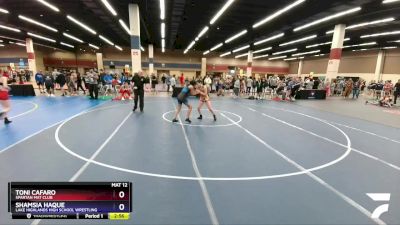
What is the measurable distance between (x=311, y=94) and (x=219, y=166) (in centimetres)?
1918

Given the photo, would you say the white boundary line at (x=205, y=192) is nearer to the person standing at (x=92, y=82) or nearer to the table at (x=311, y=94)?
the person standing at (x=92, y=82)

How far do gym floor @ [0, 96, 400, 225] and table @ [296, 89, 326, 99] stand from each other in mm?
11790

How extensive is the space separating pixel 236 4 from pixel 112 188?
16150 mm

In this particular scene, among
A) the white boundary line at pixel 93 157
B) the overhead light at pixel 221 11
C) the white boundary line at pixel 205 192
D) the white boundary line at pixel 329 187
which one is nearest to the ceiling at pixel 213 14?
the overhead light at pixel 221 11

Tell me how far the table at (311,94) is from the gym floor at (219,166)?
11.8m

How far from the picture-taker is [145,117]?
10.5 metres

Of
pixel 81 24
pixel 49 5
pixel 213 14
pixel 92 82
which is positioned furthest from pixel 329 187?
pixel 81 24

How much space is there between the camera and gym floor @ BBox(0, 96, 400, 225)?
360 centimetres

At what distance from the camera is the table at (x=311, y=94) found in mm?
21156

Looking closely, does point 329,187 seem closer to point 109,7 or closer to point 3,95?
point 3,95

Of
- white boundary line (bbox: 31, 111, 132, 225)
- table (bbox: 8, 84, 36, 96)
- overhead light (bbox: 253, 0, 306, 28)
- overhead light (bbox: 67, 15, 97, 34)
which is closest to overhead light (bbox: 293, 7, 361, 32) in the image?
overhead light (bbox: 253, 0, 306, 28)

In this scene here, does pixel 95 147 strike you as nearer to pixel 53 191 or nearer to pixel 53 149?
pixel 53 149

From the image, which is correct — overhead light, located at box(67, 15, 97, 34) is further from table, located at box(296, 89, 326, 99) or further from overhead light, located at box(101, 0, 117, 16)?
table, located at box(296, 89, 326, 99)

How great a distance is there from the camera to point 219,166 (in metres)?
5.28
